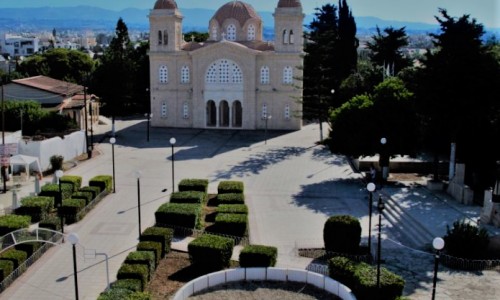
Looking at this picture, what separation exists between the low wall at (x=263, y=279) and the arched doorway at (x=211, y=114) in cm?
3411

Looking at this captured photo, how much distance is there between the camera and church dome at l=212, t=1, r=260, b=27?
52531mm

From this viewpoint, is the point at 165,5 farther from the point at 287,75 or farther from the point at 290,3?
the point at 287,75

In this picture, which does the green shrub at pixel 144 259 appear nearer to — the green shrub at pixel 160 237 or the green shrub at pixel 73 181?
the green shrub at pixel 160 237

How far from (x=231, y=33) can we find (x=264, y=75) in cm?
580

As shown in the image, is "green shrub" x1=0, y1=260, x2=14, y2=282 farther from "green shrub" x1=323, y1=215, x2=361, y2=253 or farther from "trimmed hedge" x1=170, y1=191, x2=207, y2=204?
"green shrub" x1=323, y1=215, x2=361, y2=253

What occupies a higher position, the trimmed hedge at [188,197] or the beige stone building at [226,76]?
the beige stone building at [226,76]

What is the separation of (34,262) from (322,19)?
173 ft

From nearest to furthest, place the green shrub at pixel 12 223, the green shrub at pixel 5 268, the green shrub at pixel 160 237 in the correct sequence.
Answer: the green shrub at pixel 5 268 → the green shrub at pixel 160 237 → the green shrub at pixel 12 223

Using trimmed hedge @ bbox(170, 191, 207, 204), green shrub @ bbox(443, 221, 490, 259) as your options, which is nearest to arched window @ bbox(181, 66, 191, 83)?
trimmed hedge @ bbox(170, 191, 207, 204)

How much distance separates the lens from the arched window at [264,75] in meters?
49.9

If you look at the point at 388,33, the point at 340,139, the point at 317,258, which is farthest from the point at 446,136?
the point at 388,33

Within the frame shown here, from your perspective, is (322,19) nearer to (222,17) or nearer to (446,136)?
(222,17)

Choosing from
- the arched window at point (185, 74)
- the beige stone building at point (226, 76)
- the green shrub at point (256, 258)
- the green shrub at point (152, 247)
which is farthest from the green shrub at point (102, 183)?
the arched window at point (185, 74)

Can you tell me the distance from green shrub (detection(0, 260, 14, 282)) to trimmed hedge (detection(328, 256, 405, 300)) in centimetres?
982
